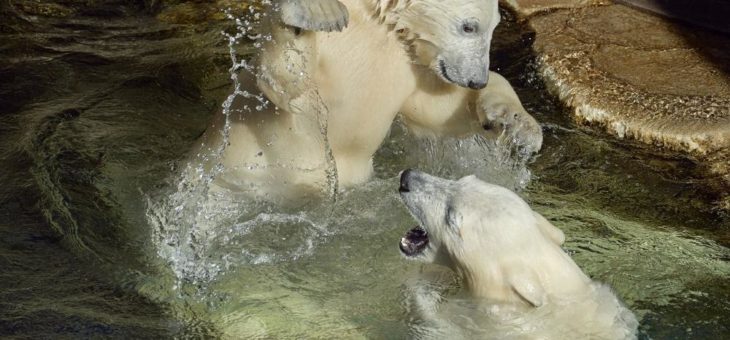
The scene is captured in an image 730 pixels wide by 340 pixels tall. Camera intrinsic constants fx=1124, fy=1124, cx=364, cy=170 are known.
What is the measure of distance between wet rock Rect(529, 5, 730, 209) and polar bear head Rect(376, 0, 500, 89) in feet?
5.06

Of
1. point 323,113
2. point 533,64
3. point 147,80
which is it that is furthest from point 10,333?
point 533,64

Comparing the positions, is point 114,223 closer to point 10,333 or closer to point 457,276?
point 10,333

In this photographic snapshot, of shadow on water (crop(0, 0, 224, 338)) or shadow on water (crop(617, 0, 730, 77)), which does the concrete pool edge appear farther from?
shadow on water (crop(0, 0, 224, 338))

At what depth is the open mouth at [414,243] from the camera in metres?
3.97

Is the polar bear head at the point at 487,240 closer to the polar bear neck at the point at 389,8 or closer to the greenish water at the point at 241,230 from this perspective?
the greenish water at the point at 241,230

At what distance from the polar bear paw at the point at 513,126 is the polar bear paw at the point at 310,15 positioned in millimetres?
920

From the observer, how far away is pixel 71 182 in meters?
4.61

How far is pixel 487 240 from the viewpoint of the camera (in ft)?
12.3

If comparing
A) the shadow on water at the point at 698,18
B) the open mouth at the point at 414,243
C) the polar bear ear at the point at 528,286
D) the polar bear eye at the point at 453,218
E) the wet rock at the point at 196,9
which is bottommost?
the shadow on water at the point at 698,18

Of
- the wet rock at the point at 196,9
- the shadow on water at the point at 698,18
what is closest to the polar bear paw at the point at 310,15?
the wet rock at the point at 196,9

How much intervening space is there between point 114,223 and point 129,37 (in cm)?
191

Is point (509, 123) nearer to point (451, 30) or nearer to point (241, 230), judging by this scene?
point (451, 30)

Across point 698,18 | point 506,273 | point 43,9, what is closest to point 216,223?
point 506,273

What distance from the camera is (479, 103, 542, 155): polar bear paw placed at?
13.6ft
